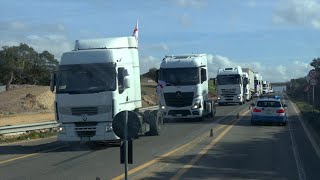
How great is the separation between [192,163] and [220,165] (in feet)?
2.40

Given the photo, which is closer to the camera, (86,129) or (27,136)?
(86,129)

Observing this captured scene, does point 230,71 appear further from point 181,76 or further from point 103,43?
point 103,43

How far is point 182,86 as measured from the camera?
2873 cm

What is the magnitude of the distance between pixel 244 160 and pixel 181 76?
1547 cm

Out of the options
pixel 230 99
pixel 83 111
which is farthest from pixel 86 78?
pixel 230 99

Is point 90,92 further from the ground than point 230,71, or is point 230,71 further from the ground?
point 230,71

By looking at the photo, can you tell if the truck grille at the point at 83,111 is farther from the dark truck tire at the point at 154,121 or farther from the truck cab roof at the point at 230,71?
the truck cab roof at the point at 230,71

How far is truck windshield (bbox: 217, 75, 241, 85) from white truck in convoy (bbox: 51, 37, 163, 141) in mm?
31864

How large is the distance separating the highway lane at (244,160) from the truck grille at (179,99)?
856cm

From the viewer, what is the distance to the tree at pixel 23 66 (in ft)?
319

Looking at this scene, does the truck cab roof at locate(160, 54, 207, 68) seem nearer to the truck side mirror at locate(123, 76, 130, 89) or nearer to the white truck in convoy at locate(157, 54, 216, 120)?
the white truck in convoy at locate(157, 54, 216, 120)

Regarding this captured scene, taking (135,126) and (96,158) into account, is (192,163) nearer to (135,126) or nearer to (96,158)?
(96,158)

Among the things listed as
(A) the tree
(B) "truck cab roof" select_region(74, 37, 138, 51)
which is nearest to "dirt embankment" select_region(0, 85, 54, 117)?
(B) "truck cab roof" select_region(74, 37, 138, 51)

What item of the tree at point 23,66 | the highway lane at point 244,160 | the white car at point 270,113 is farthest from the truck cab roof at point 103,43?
the tree at point 23,66
